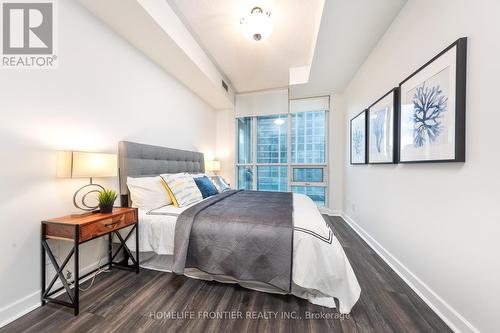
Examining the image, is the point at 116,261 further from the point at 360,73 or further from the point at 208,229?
the point at 360,73

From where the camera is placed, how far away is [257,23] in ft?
6.99

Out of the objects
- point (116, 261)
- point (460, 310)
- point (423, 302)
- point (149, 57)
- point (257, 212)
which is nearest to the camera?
point (460, 310)

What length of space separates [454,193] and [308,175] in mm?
3109

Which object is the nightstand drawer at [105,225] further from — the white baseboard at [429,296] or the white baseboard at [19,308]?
the white baseboard at [429,296]

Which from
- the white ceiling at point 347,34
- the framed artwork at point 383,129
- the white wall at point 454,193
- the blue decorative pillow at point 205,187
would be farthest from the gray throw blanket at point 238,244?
the white ceiling at point 347,34

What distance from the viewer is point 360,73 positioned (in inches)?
116

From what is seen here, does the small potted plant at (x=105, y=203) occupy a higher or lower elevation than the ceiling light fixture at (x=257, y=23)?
lower

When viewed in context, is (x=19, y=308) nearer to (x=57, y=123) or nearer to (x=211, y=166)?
(x=57, y=123)

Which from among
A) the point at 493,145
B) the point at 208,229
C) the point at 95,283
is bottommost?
the point at 95,283

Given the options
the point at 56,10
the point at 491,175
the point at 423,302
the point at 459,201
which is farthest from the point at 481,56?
the point at 56,10

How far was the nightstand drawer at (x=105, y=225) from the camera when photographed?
138 centimetres

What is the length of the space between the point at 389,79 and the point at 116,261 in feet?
11.9

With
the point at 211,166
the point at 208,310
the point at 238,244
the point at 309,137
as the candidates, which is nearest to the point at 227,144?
the point at 211,166

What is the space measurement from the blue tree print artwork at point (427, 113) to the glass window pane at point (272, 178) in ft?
9.77
